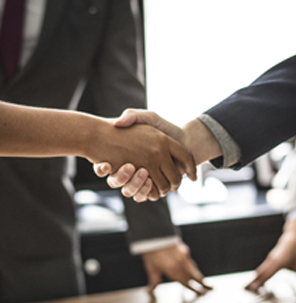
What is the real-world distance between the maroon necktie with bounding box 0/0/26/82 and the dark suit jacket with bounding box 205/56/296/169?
0.51 m

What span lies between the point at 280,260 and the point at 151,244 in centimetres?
32

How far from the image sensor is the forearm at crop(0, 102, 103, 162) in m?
0.70

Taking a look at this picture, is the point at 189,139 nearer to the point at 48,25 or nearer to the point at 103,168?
the point at 103,168

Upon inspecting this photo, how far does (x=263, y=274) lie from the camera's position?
80 cm

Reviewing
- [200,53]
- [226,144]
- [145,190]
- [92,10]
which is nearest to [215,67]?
[200,53]

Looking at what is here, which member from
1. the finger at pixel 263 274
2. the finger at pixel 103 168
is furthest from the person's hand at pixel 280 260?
the finger at pixel 103 168

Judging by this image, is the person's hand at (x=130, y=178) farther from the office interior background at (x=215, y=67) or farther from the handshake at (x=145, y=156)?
the office interior background at (x=215, y=67)

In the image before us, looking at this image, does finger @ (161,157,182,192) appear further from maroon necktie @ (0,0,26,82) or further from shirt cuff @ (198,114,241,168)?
maroon necktie @ (0,0,26,82)

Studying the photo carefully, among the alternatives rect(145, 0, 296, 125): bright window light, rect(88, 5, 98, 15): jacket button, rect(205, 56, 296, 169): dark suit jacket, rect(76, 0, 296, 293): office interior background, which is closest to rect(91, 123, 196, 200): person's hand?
rect(205, 56, 296, 169): dark suit jacket

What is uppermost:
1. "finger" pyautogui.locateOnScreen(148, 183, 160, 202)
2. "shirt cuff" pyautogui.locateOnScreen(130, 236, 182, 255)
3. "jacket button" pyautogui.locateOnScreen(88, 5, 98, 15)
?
"jacket button" pyautogui.locateOnScreen(88, 5, 98, 15)

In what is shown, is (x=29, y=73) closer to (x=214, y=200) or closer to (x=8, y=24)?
(x=8, y=24)

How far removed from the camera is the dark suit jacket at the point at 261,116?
858mm

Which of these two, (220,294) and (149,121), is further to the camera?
(149,121)

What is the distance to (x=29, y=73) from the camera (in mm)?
925
